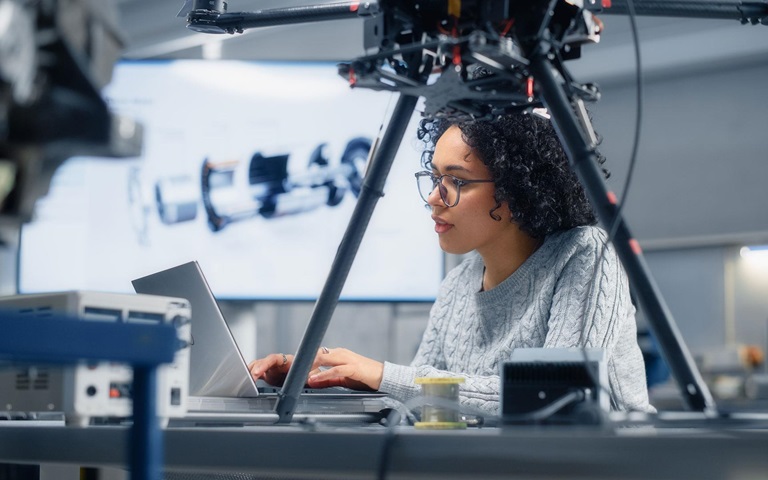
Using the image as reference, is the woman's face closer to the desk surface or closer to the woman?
the woman

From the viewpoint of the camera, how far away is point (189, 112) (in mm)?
2330

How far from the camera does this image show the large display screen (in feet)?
7.61

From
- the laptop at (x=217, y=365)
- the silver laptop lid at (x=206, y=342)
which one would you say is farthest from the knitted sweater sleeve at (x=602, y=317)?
the silver laptop lid at (x=206, y=342)

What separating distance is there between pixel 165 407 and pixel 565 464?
37 cm

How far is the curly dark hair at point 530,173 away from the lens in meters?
1.67

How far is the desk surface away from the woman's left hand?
0.62 meters

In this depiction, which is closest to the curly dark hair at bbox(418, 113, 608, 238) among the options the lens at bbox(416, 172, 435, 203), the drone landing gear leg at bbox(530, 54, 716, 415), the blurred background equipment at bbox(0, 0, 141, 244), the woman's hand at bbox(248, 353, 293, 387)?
the lens at bbox(416, 172, 435, 203)

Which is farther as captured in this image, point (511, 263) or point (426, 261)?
point (426, 261)

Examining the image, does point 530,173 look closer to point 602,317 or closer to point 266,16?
point 602,317

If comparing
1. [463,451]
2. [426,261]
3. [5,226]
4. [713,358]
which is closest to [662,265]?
[713,358]

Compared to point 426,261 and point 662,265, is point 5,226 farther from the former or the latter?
point 662,265

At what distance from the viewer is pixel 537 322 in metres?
1.56

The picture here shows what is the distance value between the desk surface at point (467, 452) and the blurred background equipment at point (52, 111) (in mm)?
315

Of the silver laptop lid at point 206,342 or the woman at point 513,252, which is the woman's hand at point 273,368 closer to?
the woman at point 513,252
